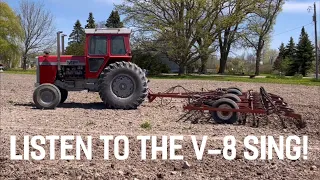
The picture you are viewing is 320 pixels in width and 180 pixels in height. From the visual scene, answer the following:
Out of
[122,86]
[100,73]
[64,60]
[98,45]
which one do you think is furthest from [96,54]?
[122,86]

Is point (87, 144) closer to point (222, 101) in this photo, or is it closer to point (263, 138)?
point (263, 138)

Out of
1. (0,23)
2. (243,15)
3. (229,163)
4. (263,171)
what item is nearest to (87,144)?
(229,163)

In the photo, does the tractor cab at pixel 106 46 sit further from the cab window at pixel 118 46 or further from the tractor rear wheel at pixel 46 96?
the tractor rear wheel at pixel 46 96

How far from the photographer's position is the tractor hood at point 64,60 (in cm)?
1213

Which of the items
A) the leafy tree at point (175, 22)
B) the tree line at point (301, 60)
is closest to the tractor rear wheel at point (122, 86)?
the leafy tree at point (175, 22)

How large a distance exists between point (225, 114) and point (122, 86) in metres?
3.60

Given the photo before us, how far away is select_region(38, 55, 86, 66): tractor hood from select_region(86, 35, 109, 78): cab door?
0.31m

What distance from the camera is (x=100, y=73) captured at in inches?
472

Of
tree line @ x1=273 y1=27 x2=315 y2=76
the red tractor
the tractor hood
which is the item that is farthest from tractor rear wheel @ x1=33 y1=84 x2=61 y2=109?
tree line @ x1=273 y1=27 x2=315 y2=76

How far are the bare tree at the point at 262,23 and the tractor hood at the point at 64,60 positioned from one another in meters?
35.1

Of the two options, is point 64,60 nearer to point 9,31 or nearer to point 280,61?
point 9,31

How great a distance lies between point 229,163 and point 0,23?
6015cm

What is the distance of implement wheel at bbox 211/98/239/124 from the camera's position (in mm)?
8898

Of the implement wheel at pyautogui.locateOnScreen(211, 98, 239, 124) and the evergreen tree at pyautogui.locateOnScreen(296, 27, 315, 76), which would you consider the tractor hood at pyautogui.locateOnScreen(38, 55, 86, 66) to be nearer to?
the implement wheel at pyautogui.locateOnScreen(211, 98, 239, 124)
